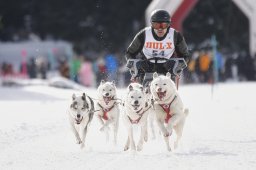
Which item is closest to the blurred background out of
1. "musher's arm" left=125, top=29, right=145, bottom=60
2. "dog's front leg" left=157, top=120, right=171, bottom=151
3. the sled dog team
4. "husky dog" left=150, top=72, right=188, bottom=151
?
"musher's arm" left=125, top=29, right=145, bottom=60

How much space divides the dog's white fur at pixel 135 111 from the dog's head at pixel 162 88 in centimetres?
15

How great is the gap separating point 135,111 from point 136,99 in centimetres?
16

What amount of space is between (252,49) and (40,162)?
74.7 feet

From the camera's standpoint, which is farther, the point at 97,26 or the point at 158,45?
the point at 97,26

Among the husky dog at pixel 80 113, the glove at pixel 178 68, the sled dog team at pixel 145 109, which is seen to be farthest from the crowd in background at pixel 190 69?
the sled dog team at pixel 145 109

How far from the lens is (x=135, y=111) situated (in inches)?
330

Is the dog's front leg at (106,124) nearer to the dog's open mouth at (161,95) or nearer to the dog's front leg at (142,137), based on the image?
the dog's front leg at (142,137)

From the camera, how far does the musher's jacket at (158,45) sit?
941cm

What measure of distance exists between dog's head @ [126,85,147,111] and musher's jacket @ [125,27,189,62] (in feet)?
3.73

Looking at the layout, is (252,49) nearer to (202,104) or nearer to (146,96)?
(202,104)

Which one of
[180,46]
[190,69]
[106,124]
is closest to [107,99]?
[106,124]

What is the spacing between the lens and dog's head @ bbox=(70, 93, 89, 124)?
8.73 meters

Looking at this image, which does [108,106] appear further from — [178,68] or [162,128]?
[162,128]

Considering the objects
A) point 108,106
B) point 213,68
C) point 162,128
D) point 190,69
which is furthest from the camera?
point 190,69
